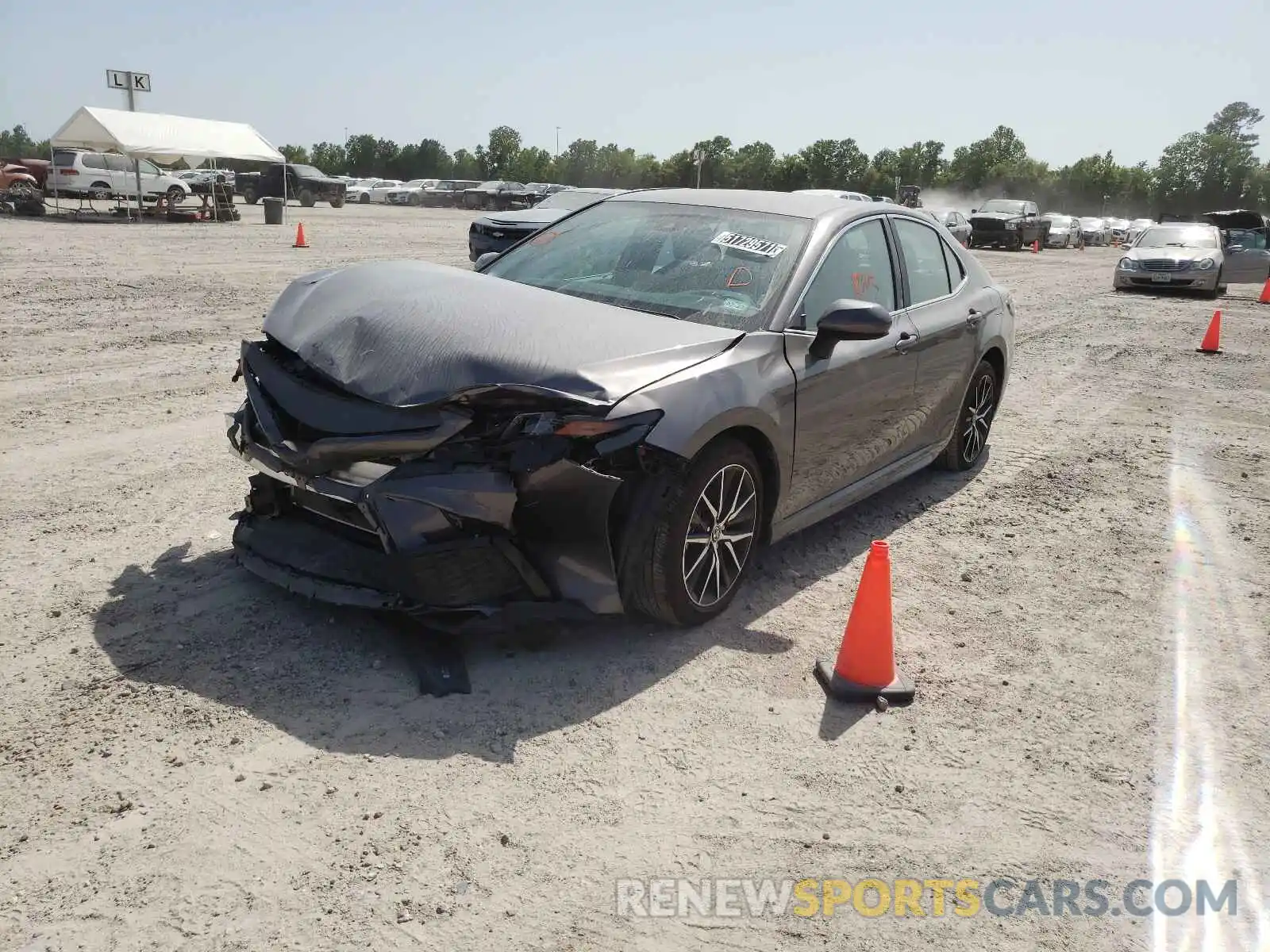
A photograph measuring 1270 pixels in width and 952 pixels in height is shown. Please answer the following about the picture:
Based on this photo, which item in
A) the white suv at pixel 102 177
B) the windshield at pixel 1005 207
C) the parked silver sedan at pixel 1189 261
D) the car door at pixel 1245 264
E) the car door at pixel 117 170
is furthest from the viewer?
the windshield at pixel 1005 207

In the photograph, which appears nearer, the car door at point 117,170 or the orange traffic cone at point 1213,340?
the orange traffic cone at point 1213,340

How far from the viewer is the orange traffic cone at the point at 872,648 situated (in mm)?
3863

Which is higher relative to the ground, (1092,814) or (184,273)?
(184,273)

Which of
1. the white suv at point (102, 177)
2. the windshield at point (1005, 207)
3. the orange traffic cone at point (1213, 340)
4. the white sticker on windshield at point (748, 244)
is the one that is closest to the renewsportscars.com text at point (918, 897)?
the white sticker on windshield at point (748, 244)

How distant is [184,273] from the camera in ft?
48.9

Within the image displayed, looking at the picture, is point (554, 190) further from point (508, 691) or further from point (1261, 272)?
point (508, 691)

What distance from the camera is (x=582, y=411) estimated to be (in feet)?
11.9

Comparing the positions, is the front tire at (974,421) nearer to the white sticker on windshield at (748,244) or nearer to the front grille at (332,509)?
the white sticker on windshield at (748,244)

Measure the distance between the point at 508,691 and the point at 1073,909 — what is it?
75.7 inches

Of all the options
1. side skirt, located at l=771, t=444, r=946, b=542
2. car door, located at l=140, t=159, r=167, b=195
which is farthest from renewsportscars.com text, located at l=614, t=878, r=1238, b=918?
car door, located at l=140, t=159, r=167, b=195

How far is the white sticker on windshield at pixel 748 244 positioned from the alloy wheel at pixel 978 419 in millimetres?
2363

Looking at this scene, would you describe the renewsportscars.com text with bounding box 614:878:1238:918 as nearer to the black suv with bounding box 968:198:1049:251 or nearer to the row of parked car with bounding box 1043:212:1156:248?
the black suv with bounding box 968:198:1049:251

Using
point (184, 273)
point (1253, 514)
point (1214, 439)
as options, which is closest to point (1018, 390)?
point (1214, 439)

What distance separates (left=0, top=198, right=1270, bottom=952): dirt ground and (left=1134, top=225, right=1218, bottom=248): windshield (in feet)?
55.0
